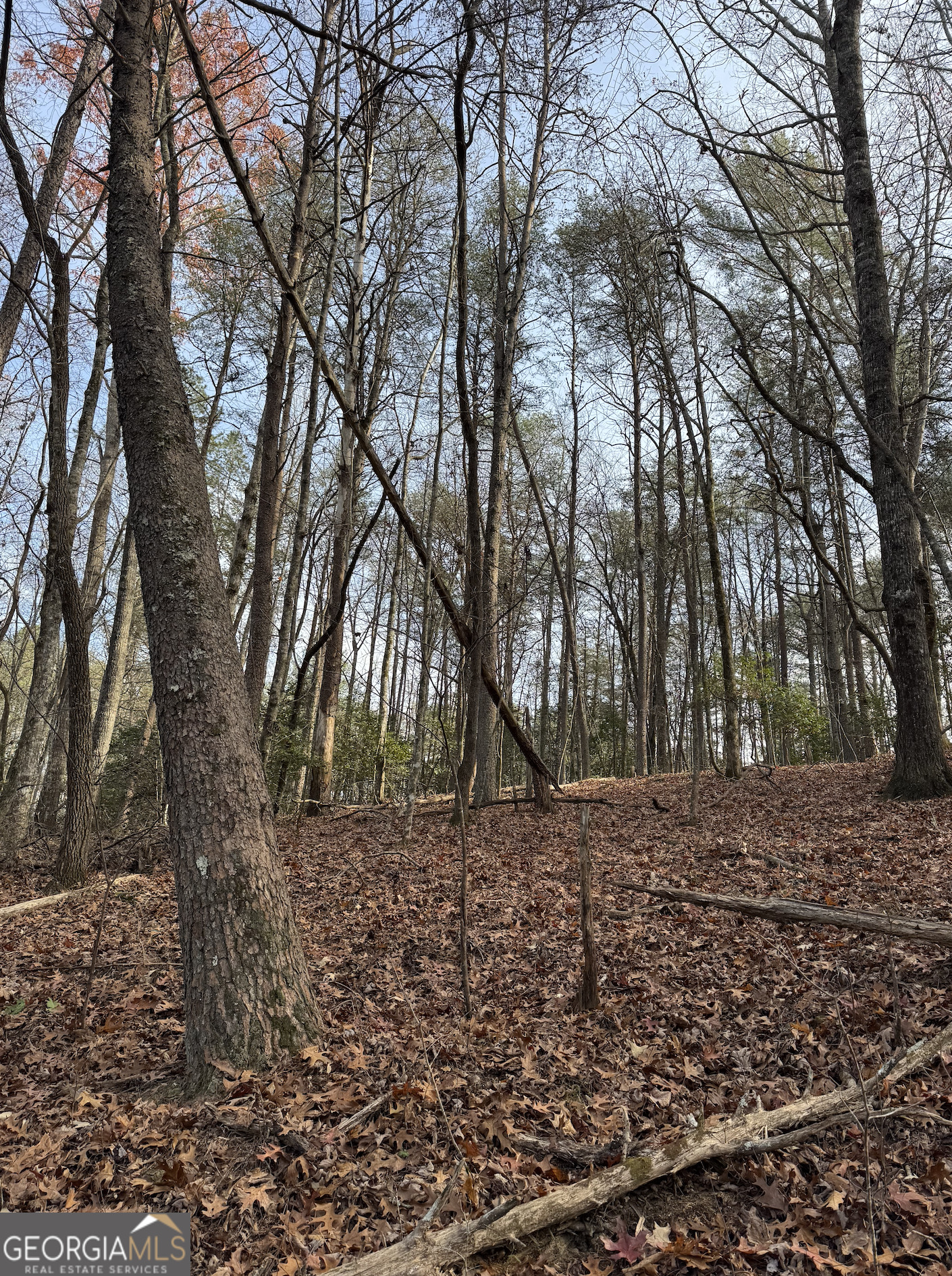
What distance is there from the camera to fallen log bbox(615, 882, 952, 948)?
315 cm

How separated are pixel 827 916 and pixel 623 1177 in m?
1.86

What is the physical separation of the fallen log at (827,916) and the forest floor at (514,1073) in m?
0.32

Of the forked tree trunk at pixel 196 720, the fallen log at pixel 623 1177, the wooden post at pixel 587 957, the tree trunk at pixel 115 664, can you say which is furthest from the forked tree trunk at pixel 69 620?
the fallen log at pixel 623 1177

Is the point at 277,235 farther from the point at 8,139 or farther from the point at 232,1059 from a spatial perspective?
the point at 232,1059

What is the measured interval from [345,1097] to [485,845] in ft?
15.8

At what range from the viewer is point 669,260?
1102 cm

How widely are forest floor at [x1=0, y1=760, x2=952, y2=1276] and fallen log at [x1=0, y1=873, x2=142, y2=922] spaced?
0.35 feet

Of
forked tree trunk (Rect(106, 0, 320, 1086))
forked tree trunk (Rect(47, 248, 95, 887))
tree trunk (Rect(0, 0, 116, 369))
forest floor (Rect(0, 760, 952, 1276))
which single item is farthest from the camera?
A: tree trunk (Rect(0, 0, 116, 369))

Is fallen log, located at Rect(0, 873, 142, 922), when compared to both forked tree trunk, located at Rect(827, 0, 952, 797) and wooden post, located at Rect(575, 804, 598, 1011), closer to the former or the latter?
wooden post, located at Rect(575, 804, 598, 1011)

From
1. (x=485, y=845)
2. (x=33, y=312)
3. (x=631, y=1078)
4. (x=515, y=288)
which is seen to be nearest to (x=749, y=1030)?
(x=631, y=1078)

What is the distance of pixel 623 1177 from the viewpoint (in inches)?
88.7

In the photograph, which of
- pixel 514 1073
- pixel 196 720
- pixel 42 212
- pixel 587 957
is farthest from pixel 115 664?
pixel 514 1073

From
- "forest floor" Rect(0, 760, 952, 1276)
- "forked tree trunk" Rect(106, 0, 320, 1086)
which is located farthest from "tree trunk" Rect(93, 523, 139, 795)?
"forked tree trunk" Rect(106, 0, 320, 1086)

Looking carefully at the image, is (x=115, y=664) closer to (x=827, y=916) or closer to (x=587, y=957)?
(x=587, y=957)
